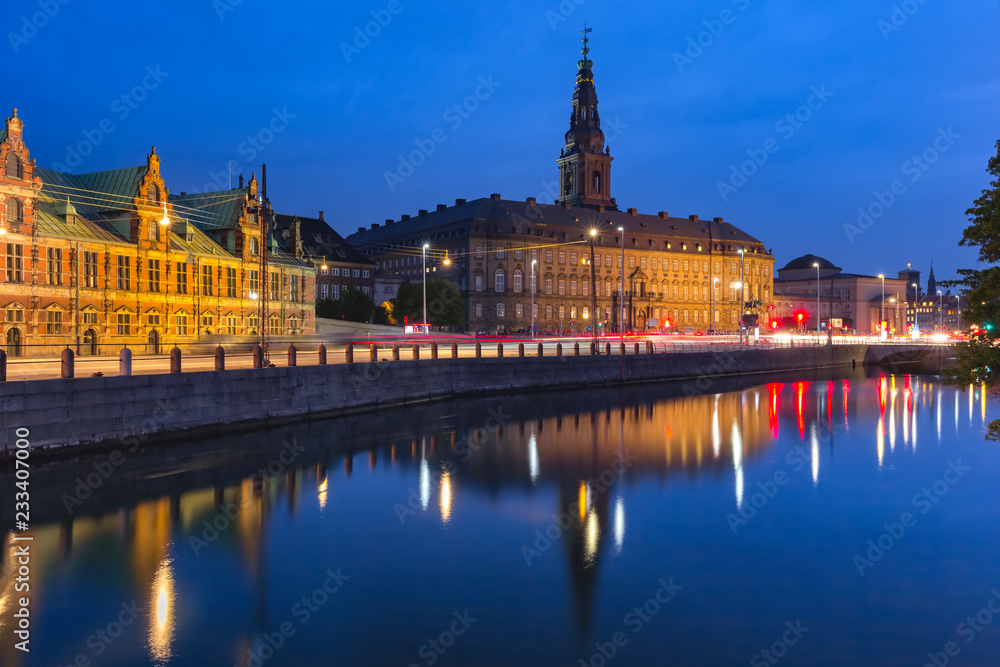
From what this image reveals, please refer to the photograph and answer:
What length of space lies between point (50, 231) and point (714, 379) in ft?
170

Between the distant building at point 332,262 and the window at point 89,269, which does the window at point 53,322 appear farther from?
→ the distant building at point 332,262

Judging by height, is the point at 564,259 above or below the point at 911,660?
above

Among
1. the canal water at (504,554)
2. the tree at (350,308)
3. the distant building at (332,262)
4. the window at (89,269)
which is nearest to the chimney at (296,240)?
the tree at (350,308)

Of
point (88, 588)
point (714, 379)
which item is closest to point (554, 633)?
point (88, 588)

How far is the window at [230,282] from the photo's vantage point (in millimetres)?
59719

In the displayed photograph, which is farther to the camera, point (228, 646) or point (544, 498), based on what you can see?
point (544, 498)

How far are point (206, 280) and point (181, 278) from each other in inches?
97.1

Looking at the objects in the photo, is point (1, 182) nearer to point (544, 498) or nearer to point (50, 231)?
point (50, 231)

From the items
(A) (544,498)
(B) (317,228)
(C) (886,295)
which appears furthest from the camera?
(C) (886,295)

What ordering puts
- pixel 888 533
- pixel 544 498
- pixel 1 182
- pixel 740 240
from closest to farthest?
1. pixel 888 533
2. pixel 544 498
3. pixel 1 182
4. pixel 740 240

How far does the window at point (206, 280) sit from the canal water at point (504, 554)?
26563mm

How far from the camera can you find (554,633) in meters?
13.7

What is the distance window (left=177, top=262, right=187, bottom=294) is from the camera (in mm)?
55219

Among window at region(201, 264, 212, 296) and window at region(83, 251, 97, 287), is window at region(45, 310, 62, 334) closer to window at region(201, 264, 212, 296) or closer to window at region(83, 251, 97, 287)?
window at region(83, 251, 97, 287)
